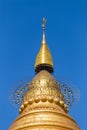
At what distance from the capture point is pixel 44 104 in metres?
32.0

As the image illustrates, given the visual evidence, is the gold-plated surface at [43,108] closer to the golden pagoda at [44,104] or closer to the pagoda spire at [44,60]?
the golden pagoda at [44,104]

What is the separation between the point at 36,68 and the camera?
3631 centimetres

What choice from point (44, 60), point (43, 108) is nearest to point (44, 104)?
point (43, 108)

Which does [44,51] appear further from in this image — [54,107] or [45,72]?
[54,107]

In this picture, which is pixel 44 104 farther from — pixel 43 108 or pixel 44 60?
pixel 44 60

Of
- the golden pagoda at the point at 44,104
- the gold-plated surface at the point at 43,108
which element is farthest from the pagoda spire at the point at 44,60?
the gold-plated surface at the point at 43,108

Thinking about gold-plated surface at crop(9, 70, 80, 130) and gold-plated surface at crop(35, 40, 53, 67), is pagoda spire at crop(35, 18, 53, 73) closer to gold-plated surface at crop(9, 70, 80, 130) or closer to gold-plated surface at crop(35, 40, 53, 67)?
gold-plated surface at crop(35, 40, 53, 67)

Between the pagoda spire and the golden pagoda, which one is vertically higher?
the pagoda spire

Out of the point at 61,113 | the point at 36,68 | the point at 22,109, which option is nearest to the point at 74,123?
the point at 61,113

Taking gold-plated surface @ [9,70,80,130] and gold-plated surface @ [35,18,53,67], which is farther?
gold-plated surface @ [35,18,53,67]

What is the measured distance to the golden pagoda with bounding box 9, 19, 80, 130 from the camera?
3042 cm

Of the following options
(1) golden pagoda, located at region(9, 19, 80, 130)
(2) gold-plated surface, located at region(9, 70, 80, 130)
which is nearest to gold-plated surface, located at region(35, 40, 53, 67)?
(1) golden pagoda, located at region(9, 19, 80, 130)

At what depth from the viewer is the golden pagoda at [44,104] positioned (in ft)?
99.8

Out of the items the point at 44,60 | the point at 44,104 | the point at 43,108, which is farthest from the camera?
the point at 44,60
